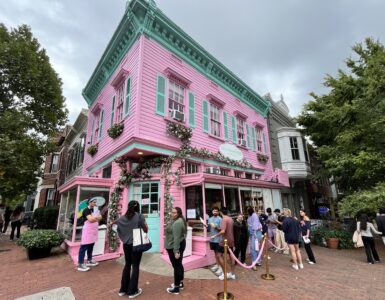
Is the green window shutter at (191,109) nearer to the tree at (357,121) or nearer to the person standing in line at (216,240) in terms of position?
the person standing in line at (216,240)

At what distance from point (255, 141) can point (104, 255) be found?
10.6 metres

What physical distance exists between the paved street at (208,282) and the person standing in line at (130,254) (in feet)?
0.73

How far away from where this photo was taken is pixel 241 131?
41.7 ft

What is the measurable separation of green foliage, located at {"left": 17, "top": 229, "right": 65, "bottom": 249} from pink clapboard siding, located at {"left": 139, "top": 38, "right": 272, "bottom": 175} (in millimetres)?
4902

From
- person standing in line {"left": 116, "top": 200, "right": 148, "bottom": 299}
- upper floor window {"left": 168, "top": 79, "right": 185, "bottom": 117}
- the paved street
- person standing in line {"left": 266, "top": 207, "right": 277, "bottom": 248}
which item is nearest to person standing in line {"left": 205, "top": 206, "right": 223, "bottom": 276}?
the paved street

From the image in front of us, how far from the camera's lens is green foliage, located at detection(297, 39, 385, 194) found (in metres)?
9.73

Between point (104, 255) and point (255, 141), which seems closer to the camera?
point (104, 255)

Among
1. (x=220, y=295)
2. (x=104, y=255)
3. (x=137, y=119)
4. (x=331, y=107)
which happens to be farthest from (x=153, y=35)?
(x=331, y=107)

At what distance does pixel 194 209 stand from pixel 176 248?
361 centimetres

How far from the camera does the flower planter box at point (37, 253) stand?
7.13m

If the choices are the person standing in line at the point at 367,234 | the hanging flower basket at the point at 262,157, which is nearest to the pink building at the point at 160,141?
the hanging flower basket at the point at 262,157

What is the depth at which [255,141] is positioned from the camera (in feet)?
44.4

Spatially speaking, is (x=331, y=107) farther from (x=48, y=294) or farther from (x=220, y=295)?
(x=48, y=294)

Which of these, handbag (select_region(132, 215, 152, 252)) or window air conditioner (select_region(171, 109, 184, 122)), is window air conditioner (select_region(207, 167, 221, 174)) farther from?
handbag (select_region(132, 215, 152, 252))
